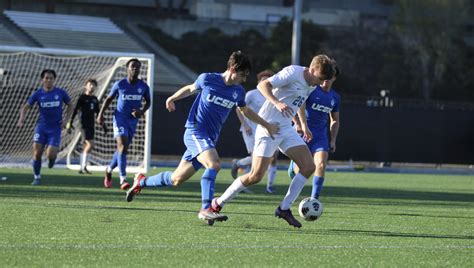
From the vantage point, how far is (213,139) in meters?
11.0

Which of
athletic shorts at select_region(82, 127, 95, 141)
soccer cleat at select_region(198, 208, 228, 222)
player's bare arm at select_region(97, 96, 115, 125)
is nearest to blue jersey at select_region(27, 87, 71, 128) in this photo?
player's bare arm at select_region(97, 96, 115, 125)

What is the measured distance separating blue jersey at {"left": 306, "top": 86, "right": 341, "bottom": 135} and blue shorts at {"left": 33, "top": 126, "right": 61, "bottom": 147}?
5.76m

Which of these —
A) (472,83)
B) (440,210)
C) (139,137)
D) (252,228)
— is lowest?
(472,83)

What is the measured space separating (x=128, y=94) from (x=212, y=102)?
219 inches

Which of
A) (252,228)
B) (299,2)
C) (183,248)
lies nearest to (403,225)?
(252,228)

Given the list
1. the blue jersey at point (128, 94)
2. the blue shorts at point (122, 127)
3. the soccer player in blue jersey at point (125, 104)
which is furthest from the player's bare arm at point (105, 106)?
the blue shorts at point (122, 127)

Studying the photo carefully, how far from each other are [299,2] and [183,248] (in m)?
23.6

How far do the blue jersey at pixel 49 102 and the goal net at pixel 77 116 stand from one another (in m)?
2.17

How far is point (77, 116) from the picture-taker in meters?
22.9

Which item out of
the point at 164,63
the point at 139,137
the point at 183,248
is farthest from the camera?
the point at 164,63

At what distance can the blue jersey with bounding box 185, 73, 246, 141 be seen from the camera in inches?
422

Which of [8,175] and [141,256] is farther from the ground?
[141,256]

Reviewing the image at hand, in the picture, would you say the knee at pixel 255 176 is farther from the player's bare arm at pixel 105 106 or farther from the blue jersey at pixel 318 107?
the player's bare arm at pixel 105 106

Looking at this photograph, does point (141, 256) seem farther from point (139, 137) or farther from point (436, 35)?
point (436, 35)
